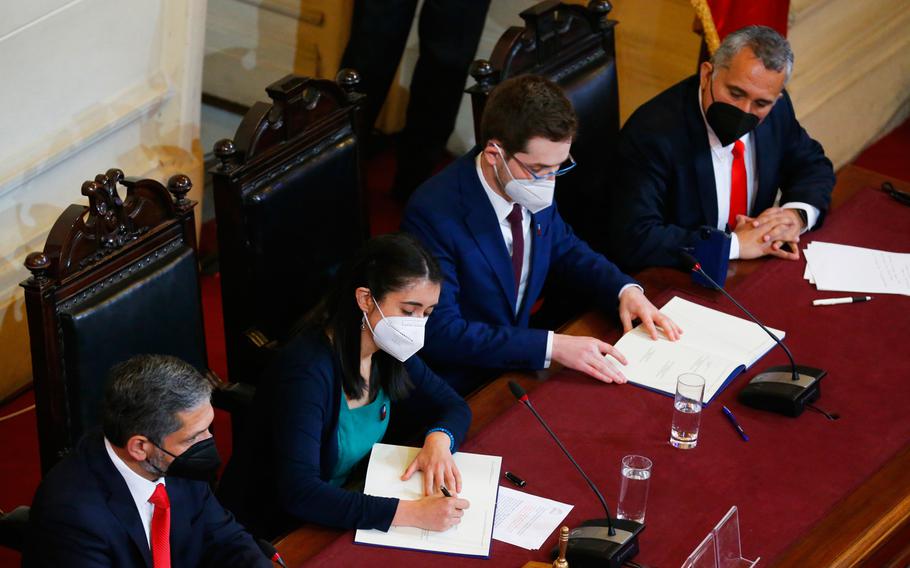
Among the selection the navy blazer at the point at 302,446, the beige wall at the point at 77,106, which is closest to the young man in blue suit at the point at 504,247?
the navy blazer at the point at 302,446

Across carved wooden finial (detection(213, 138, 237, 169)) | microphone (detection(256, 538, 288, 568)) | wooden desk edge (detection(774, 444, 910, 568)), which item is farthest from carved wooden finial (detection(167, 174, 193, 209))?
wooden desk edge (detection(774, 444, 910, 568))

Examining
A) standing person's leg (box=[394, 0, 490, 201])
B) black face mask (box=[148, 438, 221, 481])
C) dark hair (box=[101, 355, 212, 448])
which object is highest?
dark hair (box=[101, 355, 212, 448])

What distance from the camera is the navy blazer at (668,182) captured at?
3393mm

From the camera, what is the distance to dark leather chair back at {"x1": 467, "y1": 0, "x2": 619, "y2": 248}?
3.55 metres

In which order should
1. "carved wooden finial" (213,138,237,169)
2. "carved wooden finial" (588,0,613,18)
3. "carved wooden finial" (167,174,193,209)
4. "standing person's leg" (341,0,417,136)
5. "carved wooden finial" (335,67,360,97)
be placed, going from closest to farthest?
"carved wooden finial" (167,174,193,209), "carved wooden finial" (213,138,237,169), "carved wooden finial" (335,67,360,97), "carved wooden finial" (588,0,613,18), "standing person's leg" (341,0,417,136)

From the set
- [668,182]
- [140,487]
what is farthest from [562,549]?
[668,182]

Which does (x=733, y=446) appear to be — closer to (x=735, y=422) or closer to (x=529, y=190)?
(x=735, y=422)

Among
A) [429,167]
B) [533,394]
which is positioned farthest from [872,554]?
[429,167]

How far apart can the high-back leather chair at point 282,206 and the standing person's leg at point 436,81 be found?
1.75m

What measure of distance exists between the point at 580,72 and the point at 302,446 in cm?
174

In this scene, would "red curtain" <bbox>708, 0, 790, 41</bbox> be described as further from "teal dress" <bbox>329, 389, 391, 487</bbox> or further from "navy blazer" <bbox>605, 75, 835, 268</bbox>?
"teal dress" <bbox>329, 389, 391, 487</bbox>

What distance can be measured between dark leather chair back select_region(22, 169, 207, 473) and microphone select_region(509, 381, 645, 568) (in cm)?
102

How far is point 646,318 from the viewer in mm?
3043

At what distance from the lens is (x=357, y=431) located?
2.65 meters
